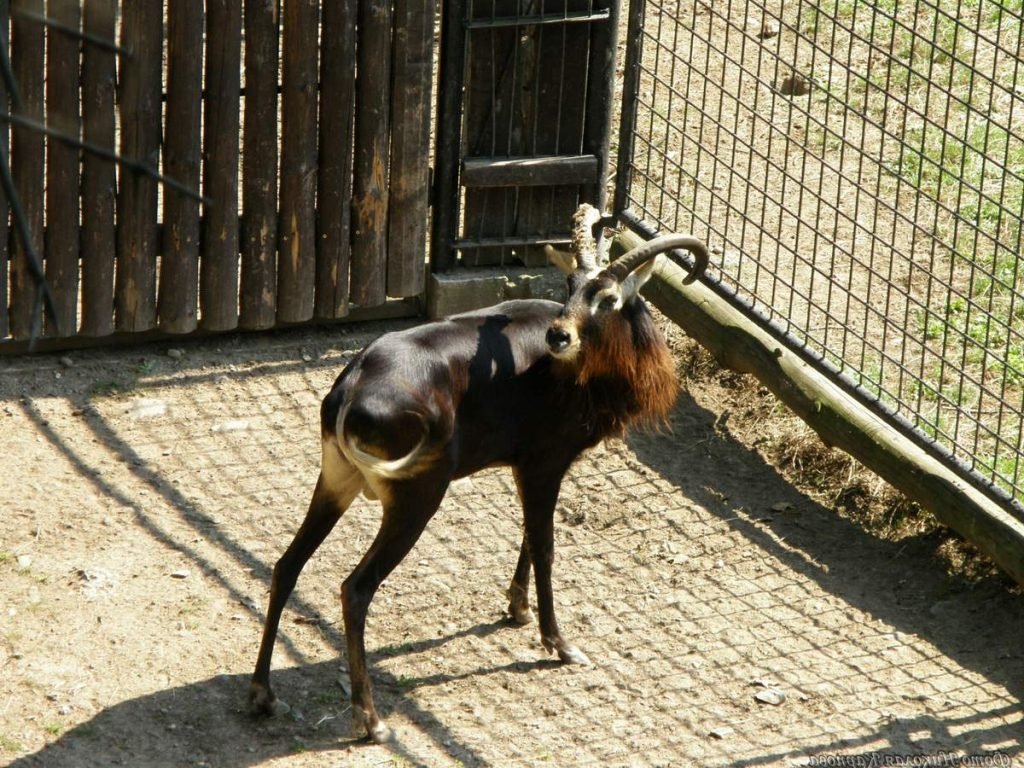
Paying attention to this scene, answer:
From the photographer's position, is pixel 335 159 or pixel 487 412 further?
pixel 335 159

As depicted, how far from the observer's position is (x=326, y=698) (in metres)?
5.20

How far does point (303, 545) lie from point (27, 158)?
266 centimetres

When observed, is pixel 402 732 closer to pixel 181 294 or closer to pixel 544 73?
pixel 181 294

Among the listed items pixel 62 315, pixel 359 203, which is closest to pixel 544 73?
pixel 359 203

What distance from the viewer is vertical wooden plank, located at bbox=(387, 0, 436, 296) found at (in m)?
7.16

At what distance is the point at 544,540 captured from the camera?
5.44 meters

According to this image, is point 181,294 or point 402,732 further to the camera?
point 181,294

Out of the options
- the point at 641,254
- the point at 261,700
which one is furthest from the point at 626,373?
the point at 261,700

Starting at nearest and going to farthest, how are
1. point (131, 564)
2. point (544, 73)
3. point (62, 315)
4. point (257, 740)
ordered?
point (257, 740)
point (131, 564)
point (62, 315)
point (544, 73)

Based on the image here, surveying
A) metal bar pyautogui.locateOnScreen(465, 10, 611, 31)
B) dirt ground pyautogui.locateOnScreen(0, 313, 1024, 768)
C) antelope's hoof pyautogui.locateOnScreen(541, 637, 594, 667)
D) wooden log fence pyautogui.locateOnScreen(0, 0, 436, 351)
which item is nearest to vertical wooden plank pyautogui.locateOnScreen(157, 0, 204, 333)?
wooden log fence pyautogui.locateOnScreen(0, 0, 436, 351)

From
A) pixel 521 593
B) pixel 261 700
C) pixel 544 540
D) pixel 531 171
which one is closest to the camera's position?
pixel 261 700

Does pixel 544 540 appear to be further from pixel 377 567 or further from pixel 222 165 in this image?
pixel 222 165

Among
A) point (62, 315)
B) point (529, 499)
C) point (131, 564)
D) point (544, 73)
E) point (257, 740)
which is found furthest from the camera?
point (544, 73)

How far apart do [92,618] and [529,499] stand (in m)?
1.70
